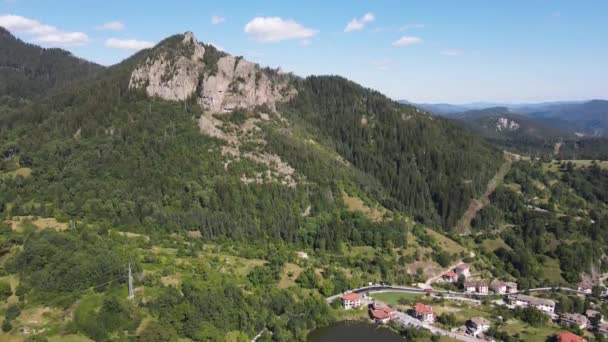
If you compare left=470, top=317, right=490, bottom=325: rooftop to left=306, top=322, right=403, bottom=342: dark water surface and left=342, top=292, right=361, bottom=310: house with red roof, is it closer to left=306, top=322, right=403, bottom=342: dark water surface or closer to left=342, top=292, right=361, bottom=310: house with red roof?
left=306, top=322, right=403, bottom=342: dark water surface

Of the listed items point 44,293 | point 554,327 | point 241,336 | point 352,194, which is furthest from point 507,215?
point 44,293

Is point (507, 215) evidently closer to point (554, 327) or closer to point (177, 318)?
point (554, 327)

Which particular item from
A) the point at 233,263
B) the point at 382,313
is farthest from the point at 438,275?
the point at 233,263

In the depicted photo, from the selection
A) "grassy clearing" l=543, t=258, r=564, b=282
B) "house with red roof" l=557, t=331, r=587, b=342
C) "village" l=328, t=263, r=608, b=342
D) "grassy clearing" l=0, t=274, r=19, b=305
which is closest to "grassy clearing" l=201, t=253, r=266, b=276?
"village" l=328, t=263, r=608, b=342

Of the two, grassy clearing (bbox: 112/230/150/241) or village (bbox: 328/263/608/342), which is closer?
village (bbox: 328/263/608/342)

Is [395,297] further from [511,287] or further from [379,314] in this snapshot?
[511,287]

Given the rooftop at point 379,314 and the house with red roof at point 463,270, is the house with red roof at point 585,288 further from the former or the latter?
the rooftop at point 379,314

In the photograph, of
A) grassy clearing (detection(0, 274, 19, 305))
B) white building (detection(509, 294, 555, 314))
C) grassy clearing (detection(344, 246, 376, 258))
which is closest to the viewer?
grassy clearing (detection(0, 274, 19, 305))
